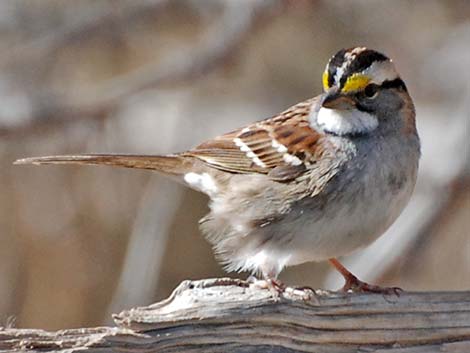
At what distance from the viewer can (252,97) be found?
24.5 feet

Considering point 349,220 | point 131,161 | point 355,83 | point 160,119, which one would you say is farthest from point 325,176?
point 160,119

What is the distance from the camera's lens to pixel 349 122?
159 inches

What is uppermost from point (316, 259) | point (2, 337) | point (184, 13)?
point (184, 13)

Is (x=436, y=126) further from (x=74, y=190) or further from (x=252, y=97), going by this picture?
(x=74, y=190)

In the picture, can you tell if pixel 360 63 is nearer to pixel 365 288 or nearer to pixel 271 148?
pixel 271 148

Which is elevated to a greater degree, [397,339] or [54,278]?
[54,278]

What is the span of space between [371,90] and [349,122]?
12cm

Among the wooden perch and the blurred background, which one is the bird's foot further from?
the blurred background

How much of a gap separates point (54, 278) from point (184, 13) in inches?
78.0

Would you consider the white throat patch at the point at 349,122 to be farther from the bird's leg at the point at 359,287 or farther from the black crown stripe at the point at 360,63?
the bird's leg at the point at 359,287

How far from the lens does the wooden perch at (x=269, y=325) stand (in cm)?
318

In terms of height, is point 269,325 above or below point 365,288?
below

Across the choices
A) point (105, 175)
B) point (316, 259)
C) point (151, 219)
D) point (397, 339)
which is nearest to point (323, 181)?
point (316, 259)

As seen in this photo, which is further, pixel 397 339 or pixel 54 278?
pixel 54 278
